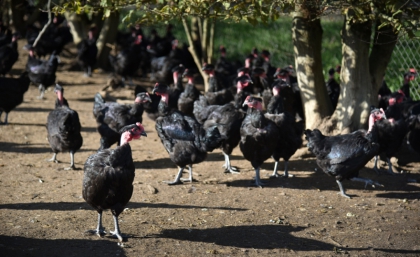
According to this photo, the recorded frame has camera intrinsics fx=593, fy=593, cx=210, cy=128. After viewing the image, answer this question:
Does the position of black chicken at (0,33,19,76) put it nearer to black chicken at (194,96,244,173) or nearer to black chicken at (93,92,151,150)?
black chicken at (93,92,151,150)

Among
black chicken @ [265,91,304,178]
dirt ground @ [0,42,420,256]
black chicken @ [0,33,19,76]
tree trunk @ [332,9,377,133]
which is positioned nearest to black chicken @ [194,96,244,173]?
dirt ground @ [0,42,420,256]

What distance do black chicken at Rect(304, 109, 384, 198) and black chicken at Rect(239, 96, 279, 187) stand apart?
560mm

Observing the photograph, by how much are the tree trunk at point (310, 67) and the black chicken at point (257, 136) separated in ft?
5.47

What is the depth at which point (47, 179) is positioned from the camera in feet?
28.8

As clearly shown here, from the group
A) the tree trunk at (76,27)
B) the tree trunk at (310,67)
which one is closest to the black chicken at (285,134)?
the tree trunk at (310,67)

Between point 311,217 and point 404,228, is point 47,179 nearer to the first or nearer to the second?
point 311,217

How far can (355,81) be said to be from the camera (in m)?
9.77

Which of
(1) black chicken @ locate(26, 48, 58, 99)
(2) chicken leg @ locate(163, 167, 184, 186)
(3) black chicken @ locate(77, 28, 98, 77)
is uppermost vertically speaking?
(3) black chicken @ locate(77, 28, 98, 77)

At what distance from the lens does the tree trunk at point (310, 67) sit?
32.7 ft

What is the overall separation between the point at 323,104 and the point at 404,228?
342 cm

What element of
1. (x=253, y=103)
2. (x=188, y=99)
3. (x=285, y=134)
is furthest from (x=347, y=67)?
(x=188, y=99)

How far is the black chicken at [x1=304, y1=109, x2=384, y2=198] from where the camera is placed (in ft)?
26.6

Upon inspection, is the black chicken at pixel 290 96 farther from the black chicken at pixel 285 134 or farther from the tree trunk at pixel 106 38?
the tree trunk at pixel 106 38

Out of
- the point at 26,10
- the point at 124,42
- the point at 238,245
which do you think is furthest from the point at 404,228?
the point at 26,10
